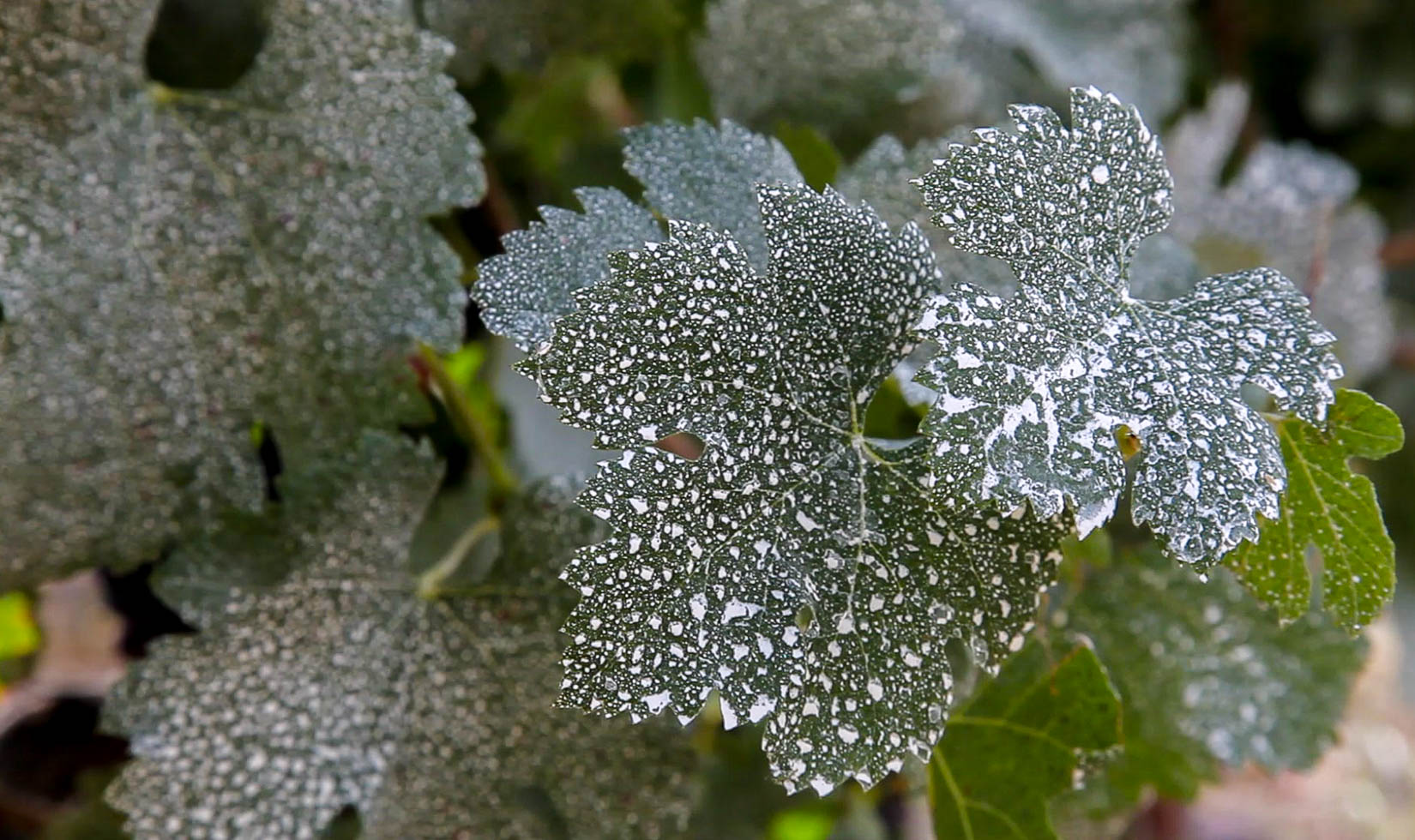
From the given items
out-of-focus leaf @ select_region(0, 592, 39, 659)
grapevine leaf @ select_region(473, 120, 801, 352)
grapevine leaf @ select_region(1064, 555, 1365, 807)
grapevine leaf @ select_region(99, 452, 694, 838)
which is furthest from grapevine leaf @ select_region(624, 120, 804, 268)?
out-of-focus leaf @ select_region(0, 592, 39, 659)

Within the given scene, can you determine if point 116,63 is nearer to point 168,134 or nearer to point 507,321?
point 168,134

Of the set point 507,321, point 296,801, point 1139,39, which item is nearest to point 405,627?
point 296,801

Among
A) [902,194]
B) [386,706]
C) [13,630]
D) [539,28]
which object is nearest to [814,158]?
[902,194]

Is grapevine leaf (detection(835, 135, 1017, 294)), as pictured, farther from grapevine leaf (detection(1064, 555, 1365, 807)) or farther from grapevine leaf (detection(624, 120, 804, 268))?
grapevine leaf (detection(1064, 555, 1365, 807))

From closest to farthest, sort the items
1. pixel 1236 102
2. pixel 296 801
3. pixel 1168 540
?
pixel 1168 540, pixel 296 801, pixel 1236 102

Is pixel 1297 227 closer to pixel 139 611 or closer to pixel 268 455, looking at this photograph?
pixel 268 455

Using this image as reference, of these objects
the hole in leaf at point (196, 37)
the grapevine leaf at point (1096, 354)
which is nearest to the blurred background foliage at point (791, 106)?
the hole in leaf at point (196, 37)
